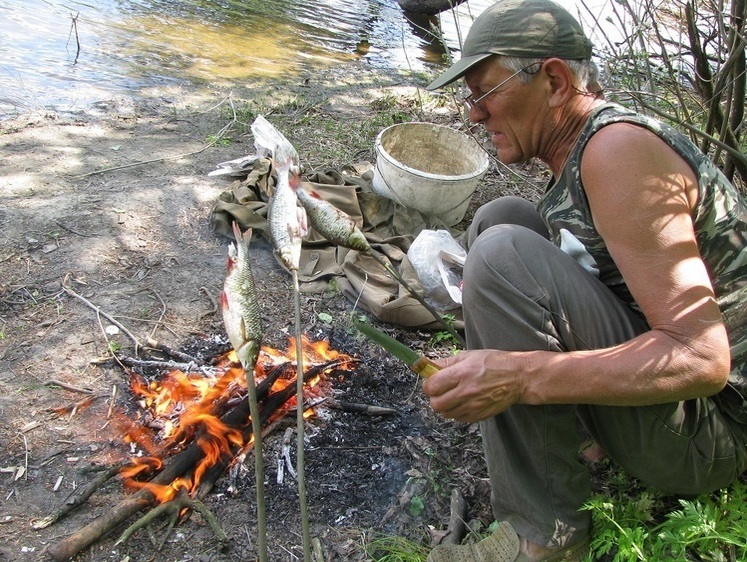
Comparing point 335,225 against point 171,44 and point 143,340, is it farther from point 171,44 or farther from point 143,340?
point 171,44

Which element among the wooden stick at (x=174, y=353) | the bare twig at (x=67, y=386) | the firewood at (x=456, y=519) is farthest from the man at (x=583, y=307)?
the bare twig at (x=67, y=386)

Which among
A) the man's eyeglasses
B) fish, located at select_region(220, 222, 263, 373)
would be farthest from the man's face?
fish, located at select_region(220, 222, 263, 373)

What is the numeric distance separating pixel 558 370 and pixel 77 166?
4.38m

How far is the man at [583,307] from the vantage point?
172cm

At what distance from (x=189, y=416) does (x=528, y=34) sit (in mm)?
2098

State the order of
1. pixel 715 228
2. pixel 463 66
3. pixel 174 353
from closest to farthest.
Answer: pixel 715 228 → pixel 463 66 → pixel 174 353

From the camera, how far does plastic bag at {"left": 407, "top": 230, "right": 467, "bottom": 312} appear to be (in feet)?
12.3

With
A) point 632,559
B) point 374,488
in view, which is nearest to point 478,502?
point 374,488

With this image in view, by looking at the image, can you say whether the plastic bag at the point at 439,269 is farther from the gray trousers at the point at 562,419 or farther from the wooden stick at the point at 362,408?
the gray trousers at the point at 562,419

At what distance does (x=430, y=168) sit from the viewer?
17.4ft

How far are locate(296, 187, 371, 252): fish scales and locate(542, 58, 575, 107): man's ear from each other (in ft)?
3.47

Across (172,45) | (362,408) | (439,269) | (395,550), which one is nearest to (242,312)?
(362,408)

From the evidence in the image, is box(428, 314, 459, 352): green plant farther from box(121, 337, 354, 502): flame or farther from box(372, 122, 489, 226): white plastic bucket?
box(372, 122, 489, 226): white plastic bucket

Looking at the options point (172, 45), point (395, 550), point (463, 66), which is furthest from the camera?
point (172, 45)
